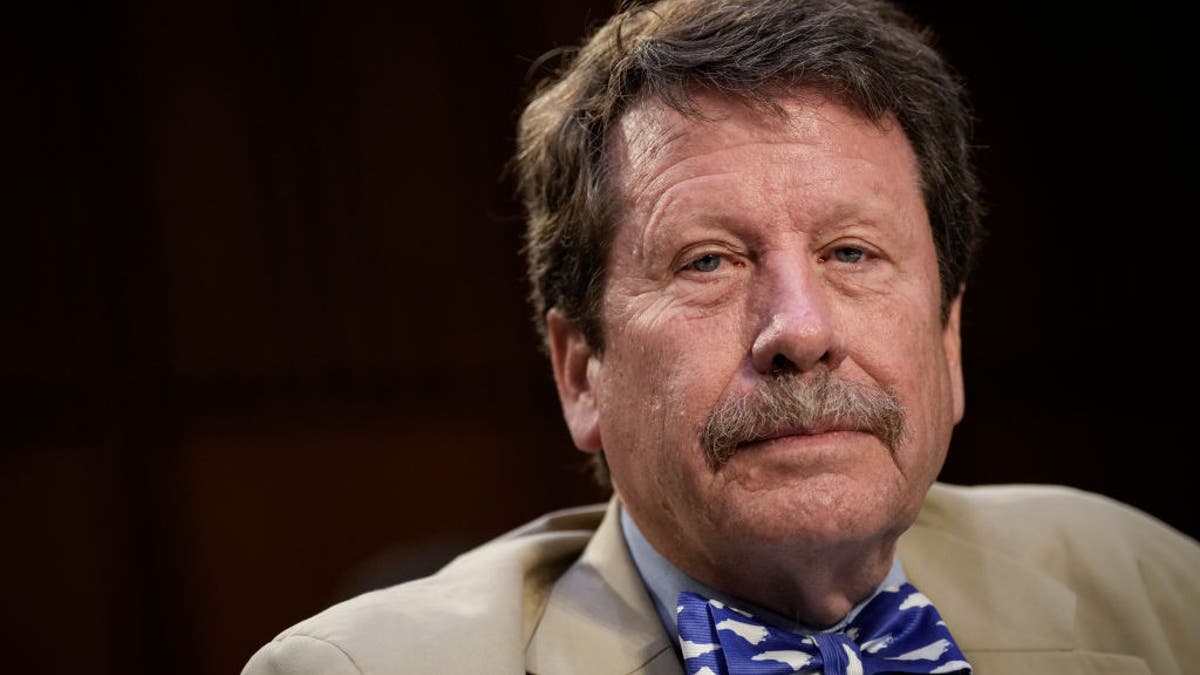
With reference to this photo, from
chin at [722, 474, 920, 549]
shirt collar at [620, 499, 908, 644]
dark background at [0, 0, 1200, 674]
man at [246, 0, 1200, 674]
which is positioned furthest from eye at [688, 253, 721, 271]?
dark background at [0, 0, 1200, 674]

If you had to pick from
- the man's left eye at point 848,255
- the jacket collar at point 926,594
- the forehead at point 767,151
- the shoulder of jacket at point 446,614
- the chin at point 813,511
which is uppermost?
the forehead at point 767,151

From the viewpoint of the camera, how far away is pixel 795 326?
151 centimetres

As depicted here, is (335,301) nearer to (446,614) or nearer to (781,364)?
(446,614)

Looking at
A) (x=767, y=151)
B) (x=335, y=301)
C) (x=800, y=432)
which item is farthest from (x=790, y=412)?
(x=335, y=301)

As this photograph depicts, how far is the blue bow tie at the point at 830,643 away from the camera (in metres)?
1.58

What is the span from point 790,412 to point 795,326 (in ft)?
0.34

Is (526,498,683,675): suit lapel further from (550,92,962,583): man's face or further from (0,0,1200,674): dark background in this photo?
(0,0,1200,674): dark background

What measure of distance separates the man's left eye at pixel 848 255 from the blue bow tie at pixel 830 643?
1.51 feet

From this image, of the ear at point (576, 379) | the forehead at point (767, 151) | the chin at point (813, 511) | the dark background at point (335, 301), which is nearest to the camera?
the chin at point (813, 511)

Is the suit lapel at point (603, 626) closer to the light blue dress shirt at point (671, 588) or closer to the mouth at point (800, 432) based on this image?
the light blue dress shirt at point (671, 588)

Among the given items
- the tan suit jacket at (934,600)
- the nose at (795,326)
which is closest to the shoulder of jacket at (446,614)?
the tan suit jacket at (934,600)

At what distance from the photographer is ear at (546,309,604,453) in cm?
185

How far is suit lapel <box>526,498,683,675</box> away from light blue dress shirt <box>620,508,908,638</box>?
2cm

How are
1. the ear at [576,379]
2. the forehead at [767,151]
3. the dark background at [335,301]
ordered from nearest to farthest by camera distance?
the forehead at [767,151]
the ear at [576,379]
the dark background at [335,301]
